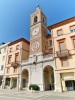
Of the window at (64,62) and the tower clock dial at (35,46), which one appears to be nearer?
the window at (64,62)

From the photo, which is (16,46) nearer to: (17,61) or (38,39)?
(17,61)

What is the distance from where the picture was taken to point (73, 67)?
20.1 metres

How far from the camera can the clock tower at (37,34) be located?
29.0m

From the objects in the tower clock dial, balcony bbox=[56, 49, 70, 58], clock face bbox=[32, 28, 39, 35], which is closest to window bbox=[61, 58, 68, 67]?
balcony bbox=[56, 49, 70, 58]

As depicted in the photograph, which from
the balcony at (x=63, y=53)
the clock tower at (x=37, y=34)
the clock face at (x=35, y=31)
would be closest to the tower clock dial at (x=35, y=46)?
the clock tower at (x=37, y=34)

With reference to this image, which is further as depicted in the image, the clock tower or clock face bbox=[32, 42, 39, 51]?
clock face bbox=[32, 42, 39, 51]

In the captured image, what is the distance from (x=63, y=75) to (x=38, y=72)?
6.86 meters

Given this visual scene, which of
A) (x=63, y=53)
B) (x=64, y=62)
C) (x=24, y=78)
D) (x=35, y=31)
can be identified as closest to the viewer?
(x=63, y=53)

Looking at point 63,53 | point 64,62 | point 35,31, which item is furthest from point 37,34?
point 64,62

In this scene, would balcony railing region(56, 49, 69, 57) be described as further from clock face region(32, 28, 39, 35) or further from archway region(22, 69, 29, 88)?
archway region(22, 69, 29, 88)

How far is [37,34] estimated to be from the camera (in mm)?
30812

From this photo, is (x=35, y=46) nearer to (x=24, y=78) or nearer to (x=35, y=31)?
(x=35, y=31)

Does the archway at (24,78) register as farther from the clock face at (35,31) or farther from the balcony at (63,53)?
the balcony at (63,53)

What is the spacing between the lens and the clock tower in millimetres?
29050
